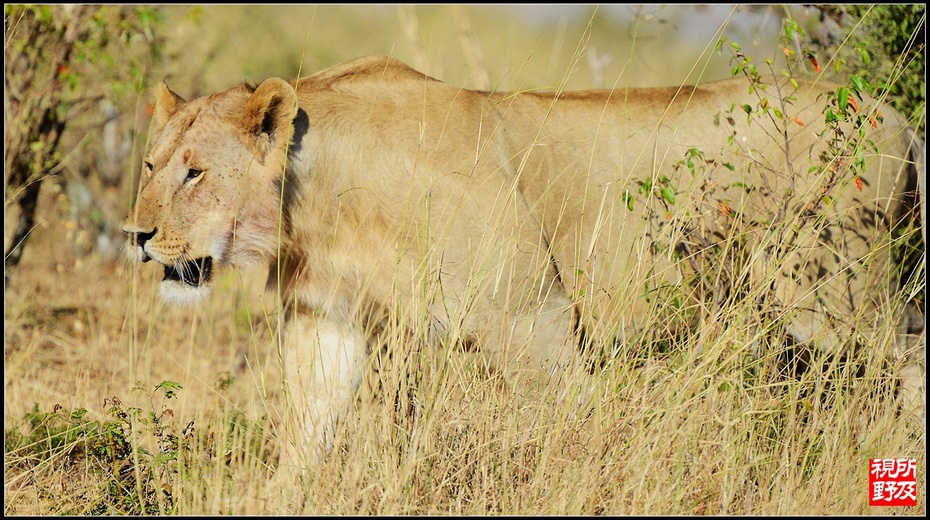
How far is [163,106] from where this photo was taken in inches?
170

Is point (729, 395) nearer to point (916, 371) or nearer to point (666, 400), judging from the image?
point (666, 400)

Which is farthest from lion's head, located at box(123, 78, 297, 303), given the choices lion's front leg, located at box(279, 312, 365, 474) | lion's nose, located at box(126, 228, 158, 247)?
lion's front leg, located at box(279, 312, 365, 474)

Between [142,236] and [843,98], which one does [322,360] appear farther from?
[843,98]

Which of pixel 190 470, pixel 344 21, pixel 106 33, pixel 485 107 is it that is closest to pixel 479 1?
pixel 344 21

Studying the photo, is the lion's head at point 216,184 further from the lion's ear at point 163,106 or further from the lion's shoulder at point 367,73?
the lion's shoulder at point 367,73

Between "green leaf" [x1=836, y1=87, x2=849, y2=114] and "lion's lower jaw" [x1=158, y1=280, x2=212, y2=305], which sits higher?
"green leaf" [x1=836, y1=87, x2=849, y2=114]

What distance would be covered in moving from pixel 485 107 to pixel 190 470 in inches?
80.6

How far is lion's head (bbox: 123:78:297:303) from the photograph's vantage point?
13.0 feet

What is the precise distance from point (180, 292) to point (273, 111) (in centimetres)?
91

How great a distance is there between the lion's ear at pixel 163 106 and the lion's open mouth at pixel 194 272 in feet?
2.11

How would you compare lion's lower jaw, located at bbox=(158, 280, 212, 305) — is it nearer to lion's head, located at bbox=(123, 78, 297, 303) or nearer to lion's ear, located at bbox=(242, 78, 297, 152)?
lion's head, located at bbox=(123, 78, 297, 303)

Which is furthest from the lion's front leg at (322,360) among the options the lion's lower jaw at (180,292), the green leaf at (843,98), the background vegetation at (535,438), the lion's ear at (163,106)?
the green leaf at (843,98)

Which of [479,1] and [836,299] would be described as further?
[479,1]

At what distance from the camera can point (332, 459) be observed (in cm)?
330
